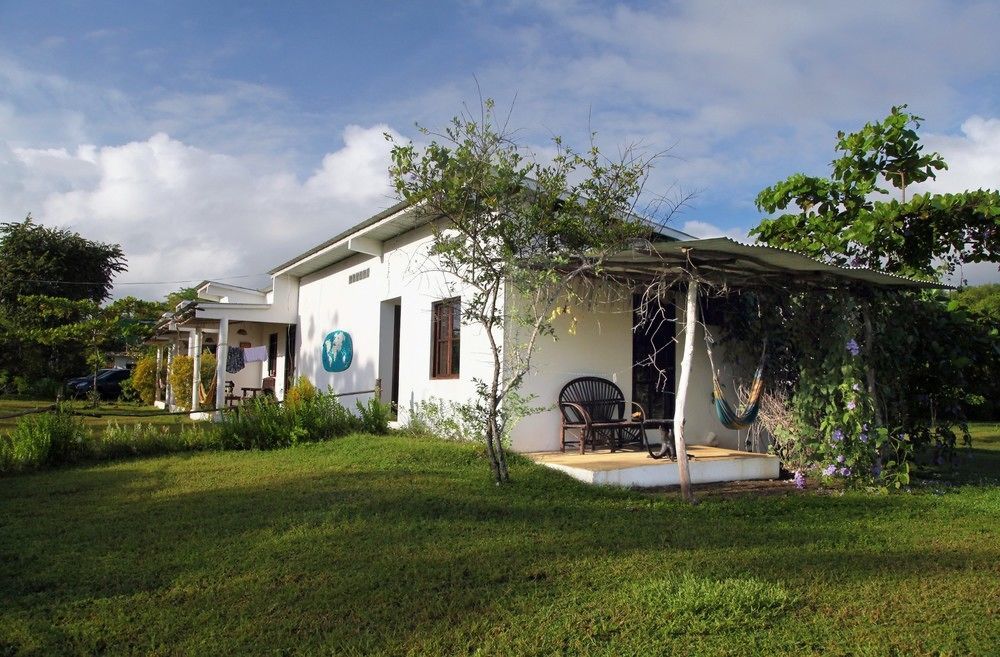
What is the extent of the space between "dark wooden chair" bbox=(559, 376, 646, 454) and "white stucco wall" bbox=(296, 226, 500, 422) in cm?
115

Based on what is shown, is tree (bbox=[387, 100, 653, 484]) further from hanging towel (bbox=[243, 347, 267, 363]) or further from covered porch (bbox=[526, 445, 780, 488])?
hanging towel (bbox=[243, 347, 267, 363])

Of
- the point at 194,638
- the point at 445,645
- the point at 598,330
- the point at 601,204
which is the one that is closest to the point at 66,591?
the point at 194,638

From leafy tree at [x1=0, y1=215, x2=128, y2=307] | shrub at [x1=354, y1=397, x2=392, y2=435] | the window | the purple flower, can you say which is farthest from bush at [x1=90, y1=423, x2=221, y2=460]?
leafy tree at [x1=0, y1=215, x2=128, y2=307]

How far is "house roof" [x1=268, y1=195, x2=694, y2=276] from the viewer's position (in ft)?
35.4

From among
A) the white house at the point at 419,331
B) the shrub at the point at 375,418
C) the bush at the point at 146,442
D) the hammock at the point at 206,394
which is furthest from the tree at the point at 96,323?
the shrub at the point at 375,418

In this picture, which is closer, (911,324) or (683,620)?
(683,620)

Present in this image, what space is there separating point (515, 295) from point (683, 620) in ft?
19.5

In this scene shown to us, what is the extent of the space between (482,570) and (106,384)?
27556 millimetres

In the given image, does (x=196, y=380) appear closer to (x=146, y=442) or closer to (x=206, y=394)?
(x=206, y=394)

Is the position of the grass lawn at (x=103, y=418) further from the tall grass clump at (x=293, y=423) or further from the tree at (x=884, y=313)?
the tree at (x=884, y=313)

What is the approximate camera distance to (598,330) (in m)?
10.6

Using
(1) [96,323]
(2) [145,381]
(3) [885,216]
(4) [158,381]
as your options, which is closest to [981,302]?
(3) [885,216]

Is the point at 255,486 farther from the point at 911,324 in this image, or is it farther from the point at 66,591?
the point at 911,324

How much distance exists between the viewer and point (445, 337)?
38.2 ft
